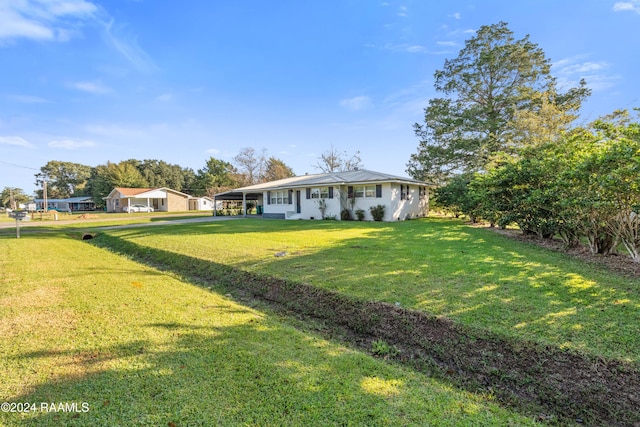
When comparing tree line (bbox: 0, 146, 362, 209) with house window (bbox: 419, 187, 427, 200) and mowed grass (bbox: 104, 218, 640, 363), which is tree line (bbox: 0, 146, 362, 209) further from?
mowed grass (bbox: 104, 218, 640, 363)

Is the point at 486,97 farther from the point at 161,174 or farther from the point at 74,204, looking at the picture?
the point at 74,204

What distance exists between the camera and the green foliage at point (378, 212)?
744 inches

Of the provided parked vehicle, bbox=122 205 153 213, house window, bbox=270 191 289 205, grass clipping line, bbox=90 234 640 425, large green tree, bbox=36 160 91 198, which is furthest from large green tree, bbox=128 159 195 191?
grass clipping line, bbox=90 234 640 425

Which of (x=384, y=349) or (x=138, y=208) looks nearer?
(x=384, y=349)

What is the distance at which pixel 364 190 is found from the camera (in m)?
19.9

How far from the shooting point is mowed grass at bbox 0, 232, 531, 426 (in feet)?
7.14

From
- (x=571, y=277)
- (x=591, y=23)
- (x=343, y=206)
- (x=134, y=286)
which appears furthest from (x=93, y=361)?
(x=591, y=23)

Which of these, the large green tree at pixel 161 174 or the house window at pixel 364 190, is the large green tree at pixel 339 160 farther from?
the large green tree at pixel 161 174

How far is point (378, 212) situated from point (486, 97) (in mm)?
15219

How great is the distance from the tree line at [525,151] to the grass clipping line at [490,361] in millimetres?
4902

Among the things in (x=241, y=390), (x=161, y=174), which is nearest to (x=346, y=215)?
(x=241, y=390)

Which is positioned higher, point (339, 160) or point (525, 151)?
point (339, 160)

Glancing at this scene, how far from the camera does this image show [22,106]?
69.3 ft

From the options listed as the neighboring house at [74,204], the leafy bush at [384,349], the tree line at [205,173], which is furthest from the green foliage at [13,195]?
the leafy bush at [384,349]
